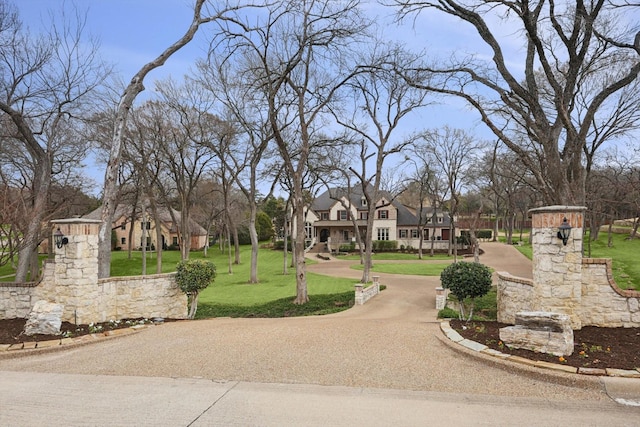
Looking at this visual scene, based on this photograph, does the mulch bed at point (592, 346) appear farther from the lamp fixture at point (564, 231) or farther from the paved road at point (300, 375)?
the lamp fixture at point (564, 231)

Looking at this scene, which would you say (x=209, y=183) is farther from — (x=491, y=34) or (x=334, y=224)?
(x=491, y=34)

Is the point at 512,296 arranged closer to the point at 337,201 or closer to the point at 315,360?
the point at 315,360

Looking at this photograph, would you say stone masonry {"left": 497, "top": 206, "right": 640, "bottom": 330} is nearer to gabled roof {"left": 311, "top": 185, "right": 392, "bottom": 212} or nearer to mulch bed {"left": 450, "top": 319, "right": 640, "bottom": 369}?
mulch bed {"left": 450, "top": 319, "right": 640, "bottom": 369}

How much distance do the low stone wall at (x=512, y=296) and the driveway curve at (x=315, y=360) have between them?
93.0 inches

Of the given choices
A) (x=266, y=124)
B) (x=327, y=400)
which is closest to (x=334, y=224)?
(x=266, y=124)

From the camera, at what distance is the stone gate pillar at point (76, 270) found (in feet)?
26.4

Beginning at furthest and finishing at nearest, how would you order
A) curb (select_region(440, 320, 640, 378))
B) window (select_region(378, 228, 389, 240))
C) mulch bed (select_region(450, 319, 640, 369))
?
1. window (select_region(378, 228, 389, 240))
2. mulch bed (select_region(450, 319, 640, 369))
3. curb (select_region(440, 320, 640, 378))

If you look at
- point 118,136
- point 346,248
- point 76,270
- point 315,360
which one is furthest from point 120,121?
point 346,248

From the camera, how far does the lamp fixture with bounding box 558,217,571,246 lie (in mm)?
6625

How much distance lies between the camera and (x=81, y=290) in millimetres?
8117

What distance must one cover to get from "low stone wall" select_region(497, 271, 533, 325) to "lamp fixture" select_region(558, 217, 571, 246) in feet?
6.77

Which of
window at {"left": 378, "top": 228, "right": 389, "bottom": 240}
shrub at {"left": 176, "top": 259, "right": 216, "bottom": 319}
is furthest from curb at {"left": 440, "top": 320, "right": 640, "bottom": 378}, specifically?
window at {"left": 378, "top": 228, "right": 389, "bottom": 240}

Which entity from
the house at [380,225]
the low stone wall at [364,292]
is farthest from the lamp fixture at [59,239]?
the house at [380,225]

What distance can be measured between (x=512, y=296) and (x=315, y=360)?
558cm
